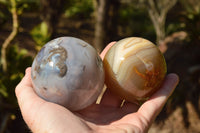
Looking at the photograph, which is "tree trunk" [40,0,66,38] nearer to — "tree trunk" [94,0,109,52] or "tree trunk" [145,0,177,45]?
"tree trunk" [94,0,109,52]

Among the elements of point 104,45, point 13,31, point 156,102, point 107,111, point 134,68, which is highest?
point 13,31

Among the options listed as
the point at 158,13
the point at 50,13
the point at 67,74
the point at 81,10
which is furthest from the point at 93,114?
the point at 81,10

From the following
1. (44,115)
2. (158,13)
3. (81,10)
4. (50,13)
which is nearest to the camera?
(44,115)

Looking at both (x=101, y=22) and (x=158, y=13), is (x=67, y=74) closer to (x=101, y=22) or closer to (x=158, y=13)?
(x=101, y=22)

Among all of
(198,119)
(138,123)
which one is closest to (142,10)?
(198,119)

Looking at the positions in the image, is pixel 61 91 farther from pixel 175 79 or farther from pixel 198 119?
pixel 198 119

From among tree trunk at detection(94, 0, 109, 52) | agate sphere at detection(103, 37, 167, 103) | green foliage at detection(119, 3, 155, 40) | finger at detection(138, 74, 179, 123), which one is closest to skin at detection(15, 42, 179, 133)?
finger at detection(138, 74, 179, 123)
